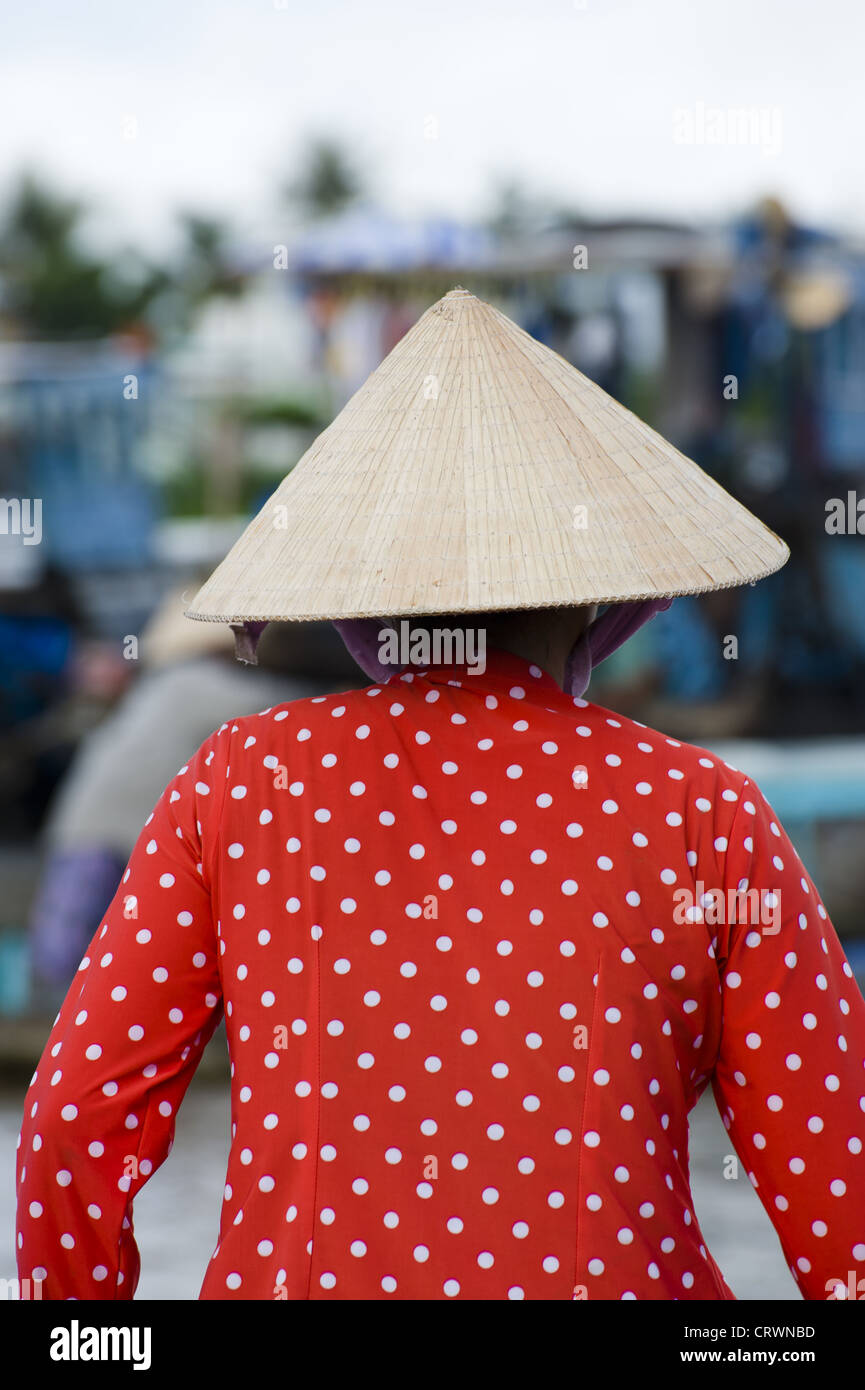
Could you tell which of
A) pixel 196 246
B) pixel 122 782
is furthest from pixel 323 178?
pixel 122 782

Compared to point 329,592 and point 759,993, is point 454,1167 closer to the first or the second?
point 759,993

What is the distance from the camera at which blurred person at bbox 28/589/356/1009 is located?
14.5 feet

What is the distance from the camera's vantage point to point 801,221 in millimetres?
6371

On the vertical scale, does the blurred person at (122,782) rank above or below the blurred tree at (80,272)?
below

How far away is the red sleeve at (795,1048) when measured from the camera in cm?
117

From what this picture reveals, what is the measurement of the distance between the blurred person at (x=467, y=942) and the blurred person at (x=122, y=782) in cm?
317

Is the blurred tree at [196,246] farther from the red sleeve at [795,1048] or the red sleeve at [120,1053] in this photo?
the red sleeve at [795,1048]

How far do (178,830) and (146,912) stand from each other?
8 cm

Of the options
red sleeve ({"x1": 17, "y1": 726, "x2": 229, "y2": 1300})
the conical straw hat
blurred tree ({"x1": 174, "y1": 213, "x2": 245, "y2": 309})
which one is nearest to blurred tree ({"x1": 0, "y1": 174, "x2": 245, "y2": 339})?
blurred tree ({"x1": 174, "y1": 213, "x2": 245, "y2": 309})

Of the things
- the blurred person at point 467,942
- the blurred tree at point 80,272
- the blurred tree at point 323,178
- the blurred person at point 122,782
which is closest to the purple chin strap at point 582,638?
the blurred person at point 467,942

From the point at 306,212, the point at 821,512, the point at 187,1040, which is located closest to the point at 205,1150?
the point at 187,1040

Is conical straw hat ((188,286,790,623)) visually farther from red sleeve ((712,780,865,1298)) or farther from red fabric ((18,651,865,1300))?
red sleeve ((712,780,865,1298))

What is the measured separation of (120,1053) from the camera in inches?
49.9

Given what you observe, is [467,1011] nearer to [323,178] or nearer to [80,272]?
[80,272]
